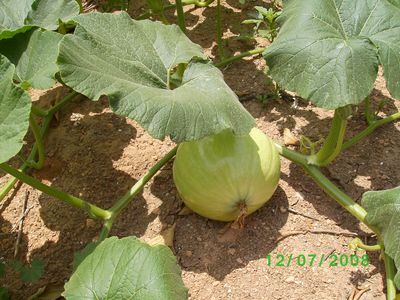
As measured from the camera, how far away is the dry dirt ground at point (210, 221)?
83.7 inches

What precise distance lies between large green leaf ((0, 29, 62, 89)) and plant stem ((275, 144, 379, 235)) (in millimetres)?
1054

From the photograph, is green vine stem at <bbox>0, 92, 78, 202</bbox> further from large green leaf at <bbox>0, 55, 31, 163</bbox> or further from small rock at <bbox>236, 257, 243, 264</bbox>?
small rock at <bbox>236, 257, 243, 264</bbox>

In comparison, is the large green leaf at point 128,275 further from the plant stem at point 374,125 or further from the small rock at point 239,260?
the plant stem at point 374,125

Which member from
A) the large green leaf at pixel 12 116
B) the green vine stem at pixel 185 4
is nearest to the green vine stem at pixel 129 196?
the large green leaf at pixel 12 116

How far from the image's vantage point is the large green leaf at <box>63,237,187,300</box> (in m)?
1.55

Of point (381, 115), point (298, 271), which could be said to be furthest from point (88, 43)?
point (381, 115)

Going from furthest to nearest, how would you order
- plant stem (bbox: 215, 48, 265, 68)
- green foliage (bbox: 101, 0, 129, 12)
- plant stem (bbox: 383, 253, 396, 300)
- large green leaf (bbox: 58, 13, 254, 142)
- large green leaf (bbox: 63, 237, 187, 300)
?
green foliage (bbox: 101, 0, 129, 12)
plant stem (bbox: 215, 48, 265, 68)
plant stem (bbox: 383, 253, 396, 300)
large green leaf (bbox: 58, 13, 254, 142)
large green leaf (bbox: 63, 237, 187, 300)

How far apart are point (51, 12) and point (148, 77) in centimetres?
64

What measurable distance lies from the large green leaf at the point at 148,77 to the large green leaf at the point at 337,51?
24 cm

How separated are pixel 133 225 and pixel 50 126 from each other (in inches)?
30.6

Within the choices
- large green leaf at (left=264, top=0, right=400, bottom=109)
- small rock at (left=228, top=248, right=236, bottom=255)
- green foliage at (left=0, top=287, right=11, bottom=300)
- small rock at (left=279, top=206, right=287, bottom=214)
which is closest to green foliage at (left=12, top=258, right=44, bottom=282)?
green foliage at (left=0, top=287, right=11, bottom=300)

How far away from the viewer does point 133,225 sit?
2.34 metres

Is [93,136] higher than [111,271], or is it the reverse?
[111,271]

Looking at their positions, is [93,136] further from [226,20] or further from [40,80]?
[226,20]
